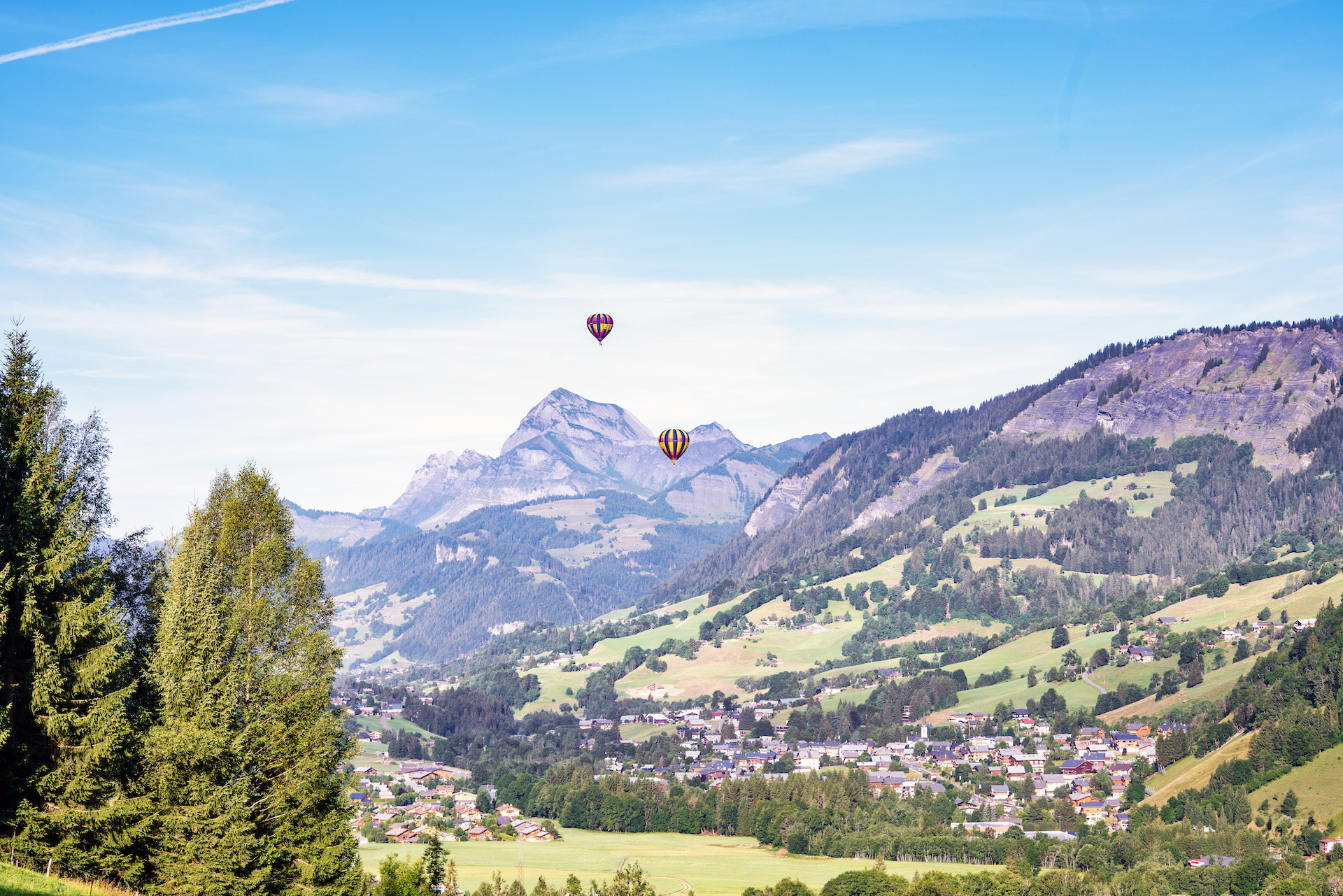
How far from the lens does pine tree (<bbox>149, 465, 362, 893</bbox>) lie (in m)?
43.1

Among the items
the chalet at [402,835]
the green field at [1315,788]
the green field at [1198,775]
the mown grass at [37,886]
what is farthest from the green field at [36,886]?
the green field at [1198,775]

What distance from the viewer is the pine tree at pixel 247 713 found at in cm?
4312

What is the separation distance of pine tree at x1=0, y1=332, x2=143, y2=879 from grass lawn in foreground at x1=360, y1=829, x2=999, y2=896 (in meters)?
94.7

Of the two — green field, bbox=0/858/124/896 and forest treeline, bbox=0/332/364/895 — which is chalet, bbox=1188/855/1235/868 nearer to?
forest treeline, bbox=0/332/364/895

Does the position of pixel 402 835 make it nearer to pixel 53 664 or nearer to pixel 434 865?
pixel 434 865

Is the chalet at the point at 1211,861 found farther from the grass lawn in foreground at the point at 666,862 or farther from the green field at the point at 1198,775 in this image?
the green field at the point at 1198,775

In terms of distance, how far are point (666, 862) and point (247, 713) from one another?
126092 mm

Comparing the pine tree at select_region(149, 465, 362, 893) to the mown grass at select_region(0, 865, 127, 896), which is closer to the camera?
the mown grass at select_region(0, 865, 127, 896)

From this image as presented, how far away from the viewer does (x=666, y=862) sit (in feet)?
527

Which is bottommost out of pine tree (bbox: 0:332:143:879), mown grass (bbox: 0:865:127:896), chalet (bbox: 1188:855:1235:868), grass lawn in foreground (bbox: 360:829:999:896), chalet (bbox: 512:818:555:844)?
chalet (bbox: 512:818:555:844)

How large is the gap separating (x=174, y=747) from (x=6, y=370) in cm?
1661

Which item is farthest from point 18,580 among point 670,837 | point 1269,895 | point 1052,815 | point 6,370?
point 1052,815

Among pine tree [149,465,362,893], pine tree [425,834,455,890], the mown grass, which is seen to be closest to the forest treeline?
pine tree [149,465,362,893]

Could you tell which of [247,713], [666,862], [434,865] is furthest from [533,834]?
[247,713]
